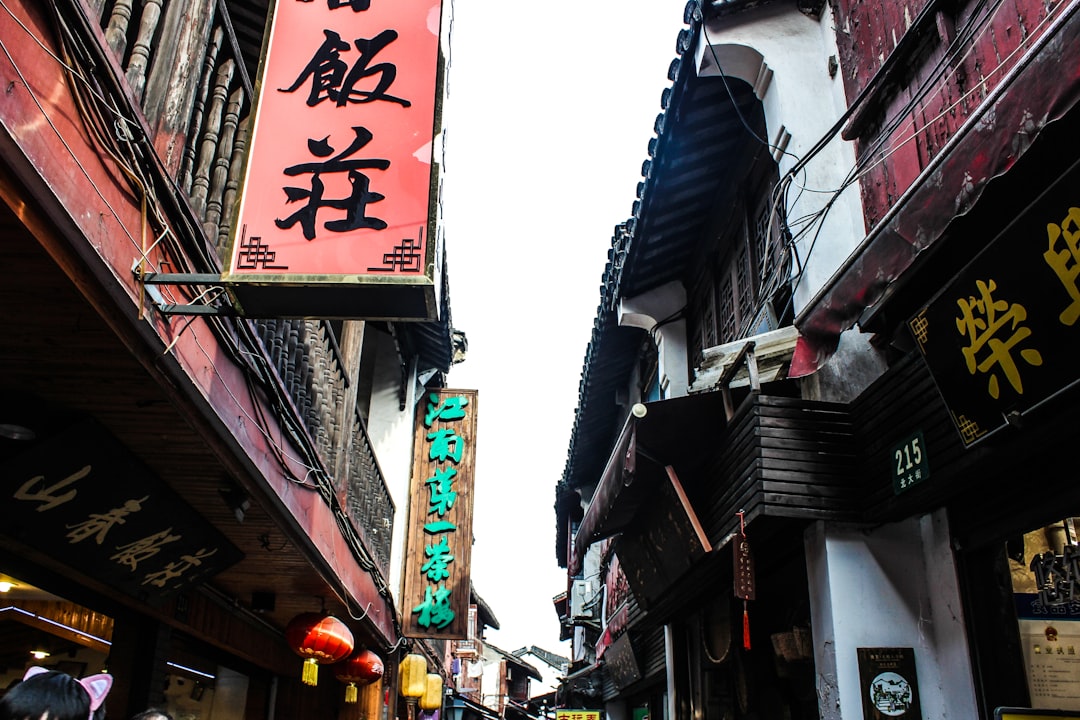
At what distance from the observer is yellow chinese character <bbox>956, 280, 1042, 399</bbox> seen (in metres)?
4.35

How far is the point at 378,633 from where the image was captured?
12164mm

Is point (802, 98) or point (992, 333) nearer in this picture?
point (992, 333)

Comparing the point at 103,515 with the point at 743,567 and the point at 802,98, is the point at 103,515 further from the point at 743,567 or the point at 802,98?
the point at 802,98

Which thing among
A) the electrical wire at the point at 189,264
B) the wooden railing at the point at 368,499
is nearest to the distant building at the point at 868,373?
the wooden railing at the point at 368,499

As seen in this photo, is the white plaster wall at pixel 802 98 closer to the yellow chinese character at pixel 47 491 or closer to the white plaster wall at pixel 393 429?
the yellow chinese character at pixel 47 491

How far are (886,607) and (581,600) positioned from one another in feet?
73.7

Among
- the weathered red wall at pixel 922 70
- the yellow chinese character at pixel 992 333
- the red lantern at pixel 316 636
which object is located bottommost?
the red lantern at pixel 316 636

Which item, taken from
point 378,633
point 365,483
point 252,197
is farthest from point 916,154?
point 378,633

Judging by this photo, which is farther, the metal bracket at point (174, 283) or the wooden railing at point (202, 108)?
the wooden railing at point (202, 108)

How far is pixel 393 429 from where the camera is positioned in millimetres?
15844

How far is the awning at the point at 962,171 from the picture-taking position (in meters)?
3.88

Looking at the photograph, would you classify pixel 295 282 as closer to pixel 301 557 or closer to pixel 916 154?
pixel 301 557

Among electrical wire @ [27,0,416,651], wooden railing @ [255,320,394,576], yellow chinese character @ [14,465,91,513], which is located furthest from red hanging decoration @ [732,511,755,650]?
yellow chinese character @ [14,465,91,513]

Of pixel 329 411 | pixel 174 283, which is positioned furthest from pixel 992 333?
pixel 329 411
